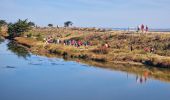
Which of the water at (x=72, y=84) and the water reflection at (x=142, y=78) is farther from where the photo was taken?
the water reflection at (x=142, y=78)

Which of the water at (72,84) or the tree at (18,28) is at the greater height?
the tree at (18,28)

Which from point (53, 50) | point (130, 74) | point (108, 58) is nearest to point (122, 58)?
point (108, 58)

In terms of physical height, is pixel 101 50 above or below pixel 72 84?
above

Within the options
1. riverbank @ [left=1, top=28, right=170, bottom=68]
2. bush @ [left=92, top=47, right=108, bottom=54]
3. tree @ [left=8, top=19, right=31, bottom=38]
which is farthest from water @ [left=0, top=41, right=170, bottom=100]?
tree @ [left=8, top=19, right=31, bottom=38]

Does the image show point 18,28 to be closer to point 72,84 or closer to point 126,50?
point 126,50

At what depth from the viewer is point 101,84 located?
128 ft

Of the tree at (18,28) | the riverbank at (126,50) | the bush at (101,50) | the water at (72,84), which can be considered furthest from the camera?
the tree at (18,28)

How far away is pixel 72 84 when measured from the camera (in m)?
38.3

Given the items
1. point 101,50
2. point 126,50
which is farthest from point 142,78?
point 101,50

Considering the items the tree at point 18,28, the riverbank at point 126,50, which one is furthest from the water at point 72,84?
the tree at point 18,28

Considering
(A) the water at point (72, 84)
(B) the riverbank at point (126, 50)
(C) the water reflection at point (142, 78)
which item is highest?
(B) the riverbank at point (126, 50)

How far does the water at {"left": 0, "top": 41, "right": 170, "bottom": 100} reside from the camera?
3262cm

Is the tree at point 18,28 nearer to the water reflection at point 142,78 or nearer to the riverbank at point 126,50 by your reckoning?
the riverbank at point 126,50

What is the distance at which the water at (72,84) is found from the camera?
3262cm
